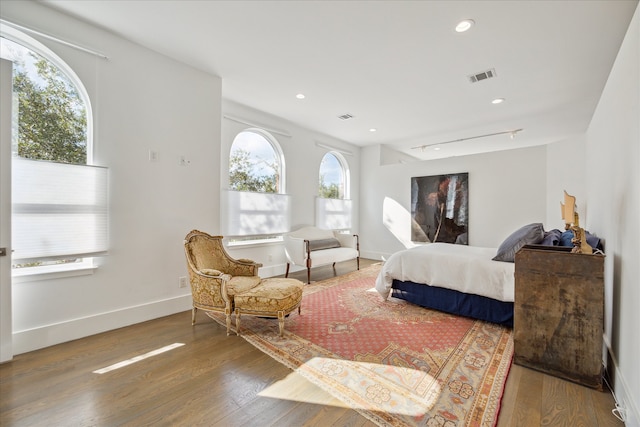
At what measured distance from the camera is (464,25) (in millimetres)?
2514

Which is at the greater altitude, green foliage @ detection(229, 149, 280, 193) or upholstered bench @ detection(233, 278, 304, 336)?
green foliage @ detection(229, 149, 280, 193)

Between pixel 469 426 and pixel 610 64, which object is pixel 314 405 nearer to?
pixel 469 426

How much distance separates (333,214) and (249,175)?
235 centimetres

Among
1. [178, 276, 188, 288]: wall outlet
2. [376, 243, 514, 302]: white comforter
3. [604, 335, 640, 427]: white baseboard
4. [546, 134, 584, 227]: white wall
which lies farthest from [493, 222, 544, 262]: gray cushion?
[178, 276, 188, 288]: wall outlet

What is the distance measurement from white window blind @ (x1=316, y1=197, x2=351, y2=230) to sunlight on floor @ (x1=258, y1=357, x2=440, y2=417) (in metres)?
3.99

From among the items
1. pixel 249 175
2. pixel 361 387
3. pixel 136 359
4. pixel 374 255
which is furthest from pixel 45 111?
pixel 374 255

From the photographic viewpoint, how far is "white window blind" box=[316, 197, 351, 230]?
234 inches

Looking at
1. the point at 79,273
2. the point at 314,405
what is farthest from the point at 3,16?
the point at 314,405

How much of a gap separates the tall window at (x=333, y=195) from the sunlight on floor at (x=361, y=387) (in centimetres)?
399

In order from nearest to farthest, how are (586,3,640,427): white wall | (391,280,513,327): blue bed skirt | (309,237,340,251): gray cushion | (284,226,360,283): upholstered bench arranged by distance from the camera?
1. (586,3,640,427): white wall
2. (391,280,513,327): blue bed skirt
3. (284,226,360,283): upholstered bench
4. (309,237,340,251): gray cushion

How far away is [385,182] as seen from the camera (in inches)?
269

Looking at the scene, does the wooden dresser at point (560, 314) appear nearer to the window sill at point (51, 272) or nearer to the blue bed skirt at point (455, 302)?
the blue bed skirt at point (455, 302)

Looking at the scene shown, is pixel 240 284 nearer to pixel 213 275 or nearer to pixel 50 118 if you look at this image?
pixel 213 275

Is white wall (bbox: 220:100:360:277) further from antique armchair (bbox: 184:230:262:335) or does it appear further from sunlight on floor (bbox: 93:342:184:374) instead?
sunlight on floor (bbox: 93:342:184:374)
